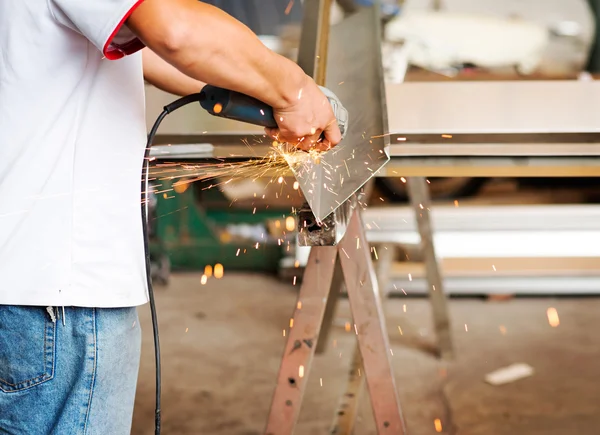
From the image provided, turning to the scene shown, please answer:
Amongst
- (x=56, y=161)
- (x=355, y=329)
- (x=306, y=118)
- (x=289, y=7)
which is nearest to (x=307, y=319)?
(x=355, y=329)

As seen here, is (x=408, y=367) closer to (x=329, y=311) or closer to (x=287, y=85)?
(x=329, y=311)

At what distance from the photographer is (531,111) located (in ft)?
5.32

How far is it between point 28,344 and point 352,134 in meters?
0.67

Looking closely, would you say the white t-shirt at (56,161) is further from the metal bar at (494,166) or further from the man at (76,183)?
the metal bar at (494,166)

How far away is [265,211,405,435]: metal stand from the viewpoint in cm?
134

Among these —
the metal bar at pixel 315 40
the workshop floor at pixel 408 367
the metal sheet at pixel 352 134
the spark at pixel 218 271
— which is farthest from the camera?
the spark at pixel 218 271

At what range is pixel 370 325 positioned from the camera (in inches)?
53.0

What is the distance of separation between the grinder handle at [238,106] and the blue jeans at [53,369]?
359 mm

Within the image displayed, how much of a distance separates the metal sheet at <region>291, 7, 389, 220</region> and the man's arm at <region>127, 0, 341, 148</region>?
0.48 ft

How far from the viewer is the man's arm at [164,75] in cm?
130

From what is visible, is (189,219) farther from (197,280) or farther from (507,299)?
(507,299)

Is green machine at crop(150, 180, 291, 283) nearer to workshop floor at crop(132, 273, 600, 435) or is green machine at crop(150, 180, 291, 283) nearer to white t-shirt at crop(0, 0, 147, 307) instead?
workshop floor at crop(132, 273, 600, 435)

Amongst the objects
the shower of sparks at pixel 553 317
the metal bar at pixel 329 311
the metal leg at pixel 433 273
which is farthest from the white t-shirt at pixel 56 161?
the shower of sparks at pixel 553 317

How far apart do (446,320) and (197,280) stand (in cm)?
188
